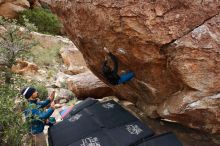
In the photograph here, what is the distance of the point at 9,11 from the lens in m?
21.1

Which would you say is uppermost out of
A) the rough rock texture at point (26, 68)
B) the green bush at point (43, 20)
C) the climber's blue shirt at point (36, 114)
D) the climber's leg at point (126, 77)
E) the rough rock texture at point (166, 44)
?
the rough rock texture at point (166, 44)

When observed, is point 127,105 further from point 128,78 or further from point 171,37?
point 171,37

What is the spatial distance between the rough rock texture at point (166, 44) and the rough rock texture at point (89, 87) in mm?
3224

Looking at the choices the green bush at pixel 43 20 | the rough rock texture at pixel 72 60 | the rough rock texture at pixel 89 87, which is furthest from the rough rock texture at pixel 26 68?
the green bush at pixel 43 20

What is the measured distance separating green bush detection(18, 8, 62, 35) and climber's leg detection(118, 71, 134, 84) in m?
15.1

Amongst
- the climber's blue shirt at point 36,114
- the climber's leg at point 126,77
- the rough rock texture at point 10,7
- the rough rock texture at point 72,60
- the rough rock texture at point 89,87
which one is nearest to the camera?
the climber's blue shirt at point 36,114

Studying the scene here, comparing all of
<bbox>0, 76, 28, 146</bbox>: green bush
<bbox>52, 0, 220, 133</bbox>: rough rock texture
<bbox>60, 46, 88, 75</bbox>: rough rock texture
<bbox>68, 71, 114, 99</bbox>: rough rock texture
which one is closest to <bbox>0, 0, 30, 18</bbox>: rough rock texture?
<bbox>60, 46, 88, 75</bbox>: rough rock texture

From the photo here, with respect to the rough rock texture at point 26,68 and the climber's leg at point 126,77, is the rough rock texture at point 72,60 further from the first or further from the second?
the climber's leg at point 126,77

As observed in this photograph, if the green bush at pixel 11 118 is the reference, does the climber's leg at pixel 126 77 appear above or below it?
above

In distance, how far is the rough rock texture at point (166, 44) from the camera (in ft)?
19.1

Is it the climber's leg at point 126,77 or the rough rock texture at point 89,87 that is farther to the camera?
the rough rock texture at point 89,87

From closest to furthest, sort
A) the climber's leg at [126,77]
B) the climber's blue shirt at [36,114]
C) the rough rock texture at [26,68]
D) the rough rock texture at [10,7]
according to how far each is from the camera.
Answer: the climber's blue shirt at [36,114] → the climber's leg at [126,77] → the rough rock texture at [26,68] → the rough rock texture at [10,7]

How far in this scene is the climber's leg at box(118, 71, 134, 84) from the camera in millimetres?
7134

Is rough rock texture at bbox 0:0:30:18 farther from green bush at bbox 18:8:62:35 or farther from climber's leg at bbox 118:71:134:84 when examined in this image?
climber's leg at bbox 118:71:134:84
